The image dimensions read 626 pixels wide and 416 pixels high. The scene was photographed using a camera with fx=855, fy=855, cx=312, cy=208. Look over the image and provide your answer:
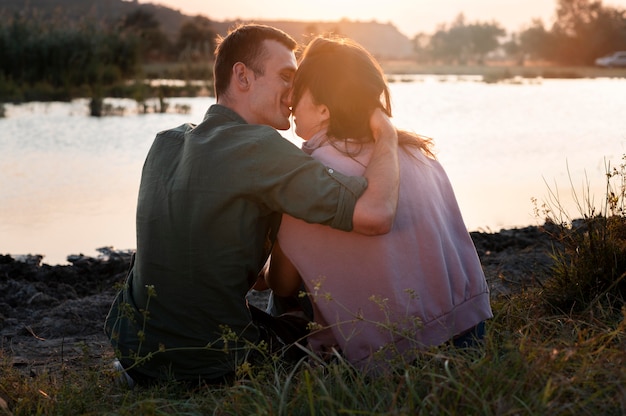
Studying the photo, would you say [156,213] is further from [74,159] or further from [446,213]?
[74,159]

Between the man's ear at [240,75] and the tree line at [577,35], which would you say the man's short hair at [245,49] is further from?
the tree line at [577,35]

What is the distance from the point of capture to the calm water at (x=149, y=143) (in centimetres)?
716

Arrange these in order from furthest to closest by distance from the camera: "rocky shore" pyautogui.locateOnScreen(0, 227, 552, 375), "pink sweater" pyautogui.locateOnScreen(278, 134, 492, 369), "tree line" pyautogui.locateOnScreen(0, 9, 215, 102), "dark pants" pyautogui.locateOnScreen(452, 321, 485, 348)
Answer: "tree line" pyautogui.locateOnScreen(0, 9, 215, 102) < "rocky shore" pyautogui.locateOnScreen(0, 227, 552, 375) < "dark pants" pyautogui.locateOnScreen(452, 321, 485, 348) < "pink sweater" pyautogui.locateOnScreen(278, 134, 492, 369)

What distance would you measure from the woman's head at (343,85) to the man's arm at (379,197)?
0.17 m

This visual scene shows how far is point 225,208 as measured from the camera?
2725 mm

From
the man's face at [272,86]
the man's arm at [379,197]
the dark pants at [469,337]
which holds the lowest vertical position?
the dark pants at [469,337]

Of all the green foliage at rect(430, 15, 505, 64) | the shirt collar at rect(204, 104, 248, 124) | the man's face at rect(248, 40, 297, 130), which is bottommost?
the green foliage at rect(430, 15, 505, 64)

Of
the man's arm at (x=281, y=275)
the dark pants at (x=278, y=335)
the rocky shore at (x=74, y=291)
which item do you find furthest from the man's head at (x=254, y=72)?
the rocky shore at (x=74, y=291)

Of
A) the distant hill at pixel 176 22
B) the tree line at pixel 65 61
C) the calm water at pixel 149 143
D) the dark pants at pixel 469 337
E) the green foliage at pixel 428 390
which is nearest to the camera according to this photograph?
the green foliage at pixel 428 390

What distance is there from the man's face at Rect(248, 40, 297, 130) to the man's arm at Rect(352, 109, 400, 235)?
1.64ft

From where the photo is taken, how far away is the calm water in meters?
7.16

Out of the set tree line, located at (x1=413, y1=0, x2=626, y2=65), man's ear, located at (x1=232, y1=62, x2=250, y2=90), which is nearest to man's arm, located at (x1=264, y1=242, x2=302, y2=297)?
man's ear, located at (x1=232, y1=62, x2=250, y2=90)

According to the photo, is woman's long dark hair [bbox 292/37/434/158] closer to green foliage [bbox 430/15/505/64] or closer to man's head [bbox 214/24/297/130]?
man's head [bbox 214/24/297/130]

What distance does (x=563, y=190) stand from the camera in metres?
8.32
